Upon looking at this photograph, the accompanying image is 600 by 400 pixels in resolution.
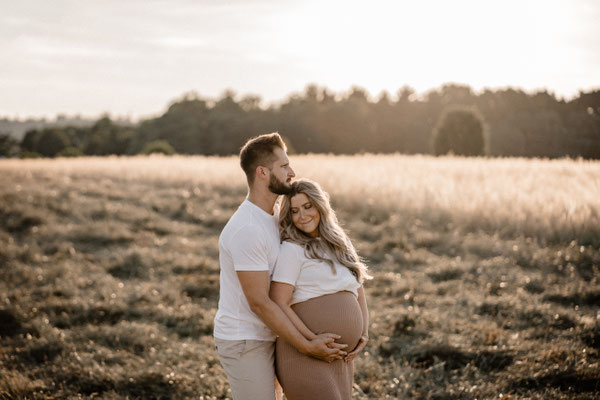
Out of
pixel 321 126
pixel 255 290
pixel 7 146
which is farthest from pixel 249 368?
pixel 7 146

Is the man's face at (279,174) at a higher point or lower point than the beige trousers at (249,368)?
higher

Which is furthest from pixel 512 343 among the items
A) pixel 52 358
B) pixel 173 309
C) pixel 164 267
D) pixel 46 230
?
pixel 46 230

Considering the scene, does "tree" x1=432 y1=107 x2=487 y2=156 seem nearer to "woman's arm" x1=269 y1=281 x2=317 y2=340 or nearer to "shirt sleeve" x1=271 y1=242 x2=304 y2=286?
"shirt sleeve" x1=271 y1=242 x2=304 y2=286

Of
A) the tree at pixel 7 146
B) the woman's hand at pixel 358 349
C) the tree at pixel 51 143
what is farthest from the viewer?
the tree at pixel 51 143

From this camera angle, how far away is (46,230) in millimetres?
10727

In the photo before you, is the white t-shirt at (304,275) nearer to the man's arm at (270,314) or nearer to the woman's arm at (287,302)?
the woman's arm at (287,302)

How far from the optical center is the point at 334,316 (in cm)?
303

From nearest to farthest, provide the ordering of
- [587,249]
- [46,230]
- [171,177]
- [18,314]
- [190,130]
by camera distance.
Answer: [18,314]
[587,249]
[46,230]
[171,177]
[190,130]

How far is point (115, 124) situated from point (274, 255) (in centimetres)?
7041

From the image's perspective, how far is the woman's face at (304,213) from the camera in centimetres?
318

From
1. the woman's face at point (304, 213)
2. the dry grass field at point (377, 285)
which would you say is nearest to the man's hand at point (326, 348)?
the woman's face at point (304, 213)

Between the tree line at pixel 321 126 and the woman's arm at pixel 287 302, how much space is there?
112ft

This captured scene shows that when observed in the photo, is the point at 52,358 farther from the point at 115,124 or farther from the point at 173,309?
the point at 115,124

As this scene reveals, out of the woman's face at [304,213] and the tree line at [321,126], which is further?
the tree line at [321,126]
